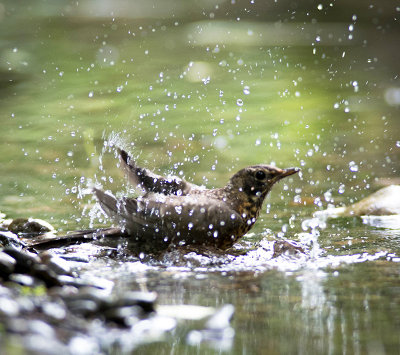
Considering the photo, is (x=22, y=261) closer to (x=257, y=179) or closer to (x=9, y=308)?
(x=9, y=308)

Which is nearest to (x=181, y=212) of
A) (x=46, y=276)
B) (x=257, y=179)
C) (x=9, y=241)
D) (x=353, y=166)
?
(x=257, y=179)

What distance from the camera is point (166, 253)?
6277 millimetres

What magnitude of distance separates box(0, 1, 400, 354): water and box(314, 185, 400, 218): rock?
0.62ft

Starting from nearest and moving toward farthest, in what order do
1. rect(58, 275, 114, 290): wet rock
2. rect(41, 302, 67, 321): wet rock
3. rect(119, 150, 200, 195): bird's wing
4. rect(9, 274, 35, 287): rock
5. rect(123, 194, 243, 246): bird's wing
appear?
rect(41, 302, 67, 321): wet rock
rect(9, 274, 35, 287): rock
rect(58, 275, 114, 290): wet rock
rect(123, 194, 243, 246): bird's wing
rect(119, 150, 200, 195): bird's wing

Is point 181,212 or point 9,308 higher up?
point 181,212

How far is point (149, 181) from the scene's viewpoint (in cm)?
672

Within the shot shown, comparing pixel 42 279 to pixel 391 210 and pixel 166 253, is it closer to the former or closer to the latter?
pixel 166 253

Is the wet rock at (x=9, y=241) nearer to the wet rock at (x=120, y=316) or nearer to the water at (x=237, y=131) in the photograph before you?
the water at (x=237, y=131)

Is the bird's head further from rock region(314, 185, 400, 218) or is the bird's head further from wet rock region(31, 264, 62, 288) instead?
wet rock region(31, 264, 62, 288)

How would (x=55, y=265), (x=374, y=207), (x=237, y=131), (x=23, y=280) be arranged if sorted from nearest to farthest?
1. (x=23, y=280)
2. (x=55, y=265)
3. (x=374, y=207)
4. (x=237, y=131)

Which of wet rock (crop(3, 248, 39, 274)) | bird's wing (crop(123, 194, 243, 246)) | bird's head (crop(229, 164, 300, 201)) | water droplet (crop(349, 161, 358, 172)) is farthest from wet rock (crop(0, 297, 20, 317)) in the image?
water droplet (crop(349, 161, 358, 172))

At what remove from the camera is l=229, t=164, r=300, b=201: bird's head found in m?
6.75

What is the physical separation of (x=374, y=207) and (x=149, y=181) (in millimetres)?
2320

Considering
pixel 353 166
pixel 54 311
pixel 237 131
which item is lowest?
pixel 54 311
